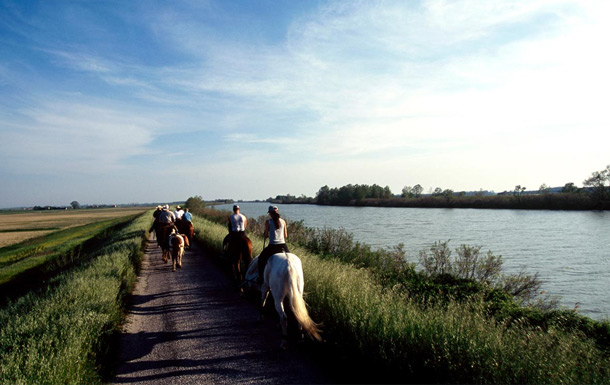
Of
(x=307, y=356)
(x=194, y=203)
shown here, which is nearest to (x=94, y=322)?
(x=307, y=356)

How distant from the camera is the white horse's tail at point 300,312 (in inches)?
199

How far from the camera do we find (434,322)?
468 centimetres

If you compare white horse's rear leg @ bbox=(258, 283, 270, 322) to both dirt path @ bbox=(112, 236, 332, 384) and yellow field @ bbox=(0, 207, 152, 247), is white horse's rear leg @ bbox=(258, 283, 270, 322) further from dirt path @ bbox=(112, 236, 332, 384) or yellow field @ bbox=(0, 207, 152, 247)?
yellow field @ bbox=(0, 207, 152, 247)

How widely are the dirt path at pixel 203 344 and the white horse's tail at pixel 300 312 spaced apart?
40cm

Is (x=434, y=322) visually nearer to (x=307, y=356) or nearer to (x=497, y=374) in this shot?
(x=497, y=374)

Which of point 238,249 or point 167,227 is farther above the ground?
point 167,227

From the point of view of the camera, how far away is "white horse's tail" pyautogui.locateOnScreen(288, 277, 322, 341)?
507cm

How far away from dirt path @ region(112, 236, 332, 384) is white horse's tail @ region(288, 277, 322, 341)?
A: 40 cm

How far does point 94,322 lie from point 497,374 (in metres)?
5.96

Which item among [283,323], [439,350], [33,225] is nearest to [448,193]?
[283,323]

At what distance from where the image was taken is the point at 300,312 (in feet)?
17.0

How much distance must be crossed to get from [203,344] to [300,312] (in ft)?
6.03

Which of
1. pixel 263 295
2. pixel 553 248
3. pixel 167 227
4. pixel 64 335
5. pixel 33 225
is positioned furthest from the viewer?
pixel 33 225

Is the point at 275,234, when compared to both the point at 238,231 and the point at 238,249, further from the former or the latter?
the point at 238,249
